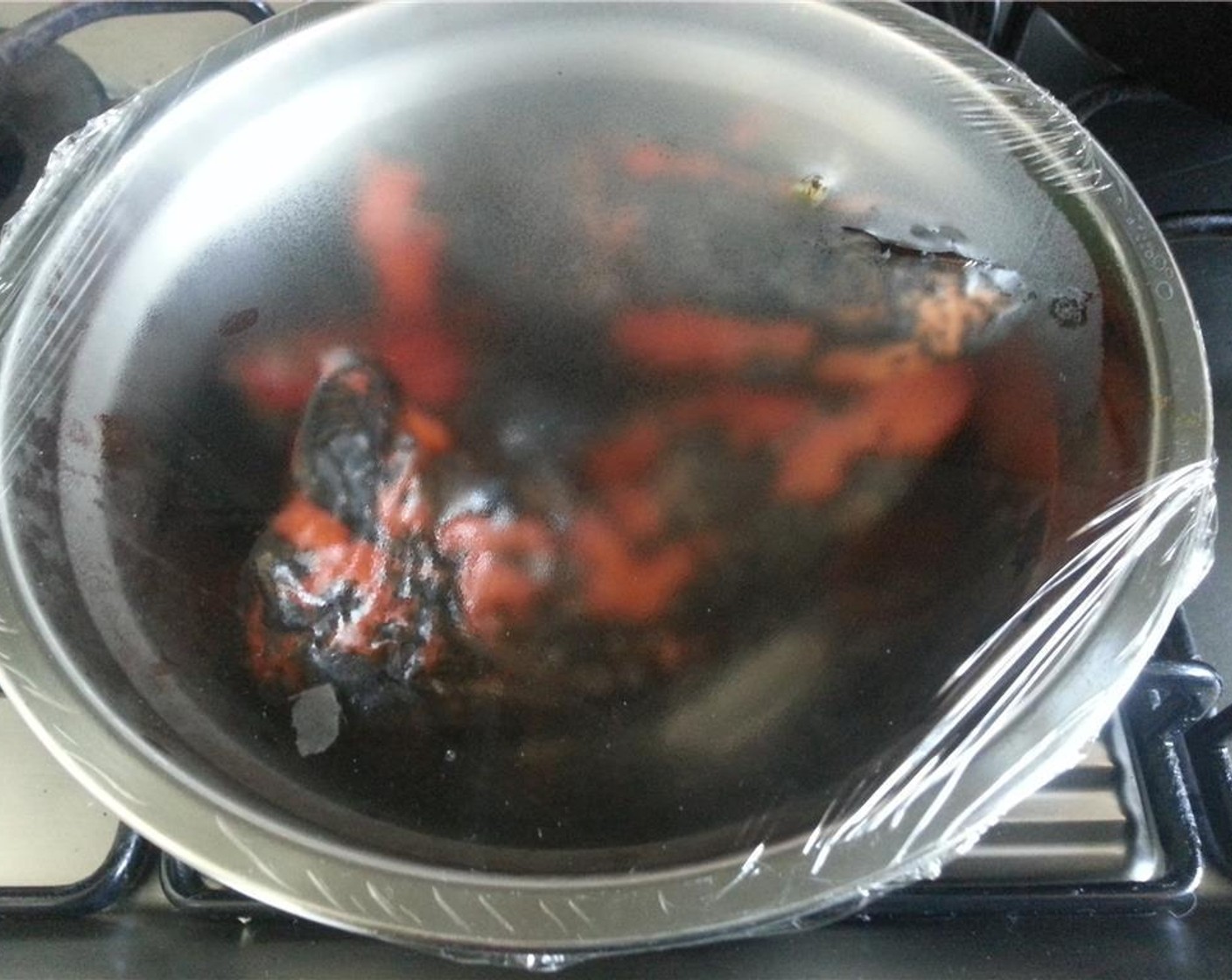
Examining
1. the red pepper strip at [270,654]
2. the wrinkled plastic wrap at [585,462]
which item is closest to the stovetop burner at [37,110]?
the wrinkled plastic wrap at [585,462]

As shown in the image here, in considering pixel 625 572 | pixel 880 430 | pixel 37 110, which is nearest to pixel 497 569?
pixel 625 572

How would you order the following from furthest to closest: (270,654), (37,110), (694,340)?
(37,110), (694,340), (270,654)

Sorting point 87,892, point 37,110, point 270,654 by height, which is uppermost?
point 37,110

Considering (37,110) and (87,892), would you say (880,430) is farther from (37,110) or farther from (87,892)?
(37,110)

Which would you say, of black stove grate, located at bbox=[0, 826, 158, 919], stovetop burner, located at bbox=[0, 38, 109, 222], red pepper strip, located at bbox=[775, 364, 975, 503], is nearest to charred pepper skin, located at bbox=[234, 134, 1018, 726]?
red pepper strip, located at bbox=[775, 364, 975, 503]

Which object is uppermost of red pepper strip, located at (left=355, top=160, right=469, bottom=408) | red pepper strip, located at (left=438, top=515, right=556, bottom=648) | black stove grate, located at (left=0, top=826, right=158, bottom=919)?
red pepper strip, located at (left=355, top=160, right=469, bottom=408)

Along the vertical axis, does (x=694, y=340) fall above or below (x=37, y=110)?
below

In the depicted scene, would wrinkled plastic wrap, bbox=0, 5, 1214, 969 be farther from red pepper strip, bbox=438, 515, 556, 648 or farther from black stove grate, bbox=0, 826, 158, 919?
black stove grate, bbox=0, 826, 158, 919

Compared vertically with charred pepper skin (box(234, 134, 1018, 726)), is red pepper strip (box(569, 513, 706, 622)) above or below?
below

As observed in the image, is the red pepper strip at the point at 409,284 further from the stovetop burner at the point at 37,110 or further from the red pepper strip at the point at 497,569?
the stovetop burner at the point at 37,110
